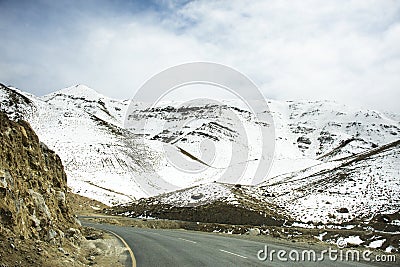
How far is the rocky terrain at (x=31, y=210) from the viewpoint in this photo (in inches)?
337

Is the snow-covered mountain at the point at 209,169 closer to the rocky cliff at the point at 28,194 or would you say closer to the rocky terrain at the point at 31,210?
the rocky cliff at the point at 28,194

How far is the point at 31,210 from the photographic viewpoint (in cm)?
1076

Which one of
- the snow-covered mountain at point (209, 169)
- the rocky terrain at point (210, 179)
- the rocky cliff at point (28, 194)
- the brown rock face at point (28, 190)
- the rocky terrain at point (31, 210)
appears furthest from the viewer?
the snow-covered mountain at point (209, 169)

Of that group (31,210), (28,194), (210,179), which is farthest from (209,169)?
(31,210)

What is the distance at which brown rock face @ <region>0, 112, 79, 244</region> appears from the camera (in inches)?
360

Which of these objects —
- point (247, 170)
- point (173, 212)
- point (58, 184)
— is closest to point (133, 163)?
point (247, 170)

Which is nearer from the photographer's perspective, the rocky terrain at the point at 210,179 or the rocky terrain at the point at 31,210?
the rocky terrain at the point at 31,210
